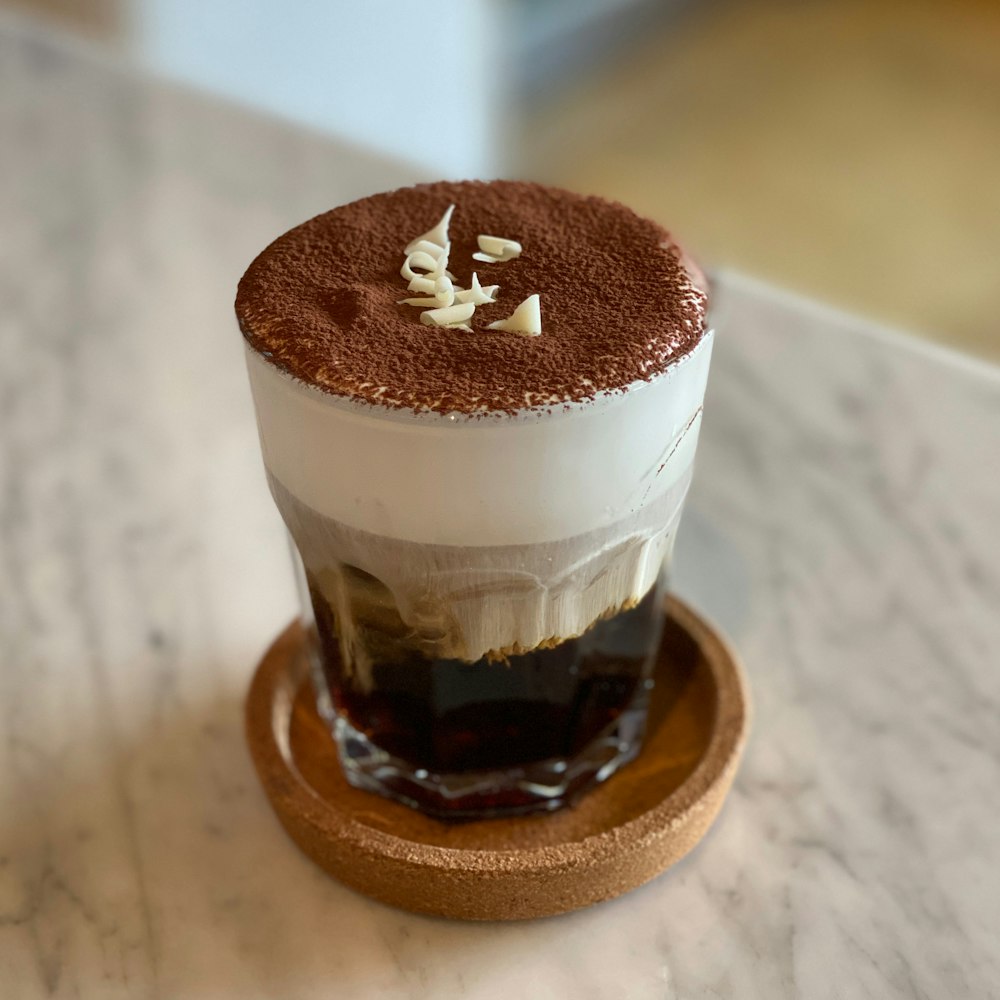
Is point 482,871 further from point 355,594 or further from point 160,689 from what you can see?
point 160,689

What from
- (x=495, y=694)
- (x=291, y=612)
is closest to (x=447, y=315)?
(x=495, y=694)

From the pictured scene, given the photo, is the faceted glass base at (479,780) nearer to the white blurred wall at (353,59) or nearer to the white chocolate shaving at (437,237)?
the white chocolate shaving at (437,237)

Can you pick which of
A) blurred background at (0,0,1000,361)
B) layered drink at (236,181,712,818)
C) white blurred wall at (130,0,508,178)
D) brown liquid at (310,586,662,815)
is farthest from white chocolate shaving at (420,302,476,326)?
white blurred wall at (130,0,508,178)

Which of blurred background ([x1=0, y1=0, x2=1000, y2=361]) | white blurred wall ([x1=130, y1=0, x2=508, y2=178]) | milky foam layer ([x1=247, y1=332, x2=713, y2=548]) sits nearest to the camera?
milky foam layer ([x1=247, y1=332, x2=713, y2=548])

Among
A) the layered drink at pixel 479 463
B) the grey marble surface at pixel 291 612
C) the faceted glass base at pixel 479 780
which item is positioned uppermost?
the layered drink at pixel 479 463

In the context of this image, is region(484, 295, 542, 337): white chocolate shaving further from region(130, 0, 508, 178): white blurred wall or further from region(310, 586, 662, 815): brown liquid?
region(130, 0, 508, 178): white blurred wall

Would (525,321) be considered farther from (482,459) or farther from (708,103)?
(708,103)

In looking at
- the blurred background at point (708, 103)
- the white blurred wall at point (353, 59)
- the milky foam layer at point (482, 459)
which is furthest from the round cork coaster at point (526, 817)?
the white blurred wall at point (353, 59)
